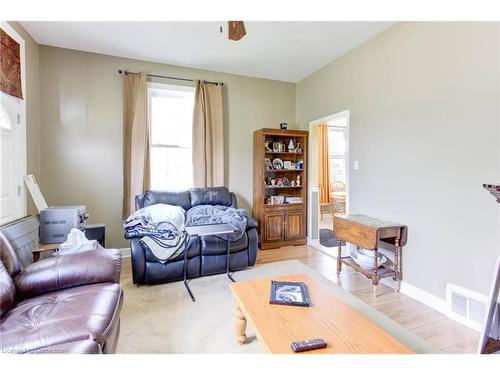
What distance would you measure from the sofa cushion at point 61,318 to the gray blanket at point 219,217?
57.0 inches

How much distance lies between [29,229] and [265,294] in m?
2.22

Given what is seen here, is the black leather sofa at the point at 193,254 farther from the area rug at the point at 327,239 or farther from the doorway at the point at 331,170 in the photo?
the doorway at the point at 331,170

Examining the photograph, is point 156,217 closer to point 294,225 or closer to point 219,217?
point 219,217

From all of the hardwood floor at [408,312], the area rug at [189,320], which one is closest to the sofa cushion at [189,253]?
the area rug at [189,320]

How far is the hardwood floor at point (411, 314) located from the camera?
187cm

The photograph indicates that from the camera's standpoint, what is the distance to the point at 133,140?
362 centimetres

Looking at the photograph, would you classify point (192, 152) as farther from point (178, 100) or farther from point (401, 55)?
point (401, 55)

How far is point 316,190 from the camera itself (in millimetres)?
4418

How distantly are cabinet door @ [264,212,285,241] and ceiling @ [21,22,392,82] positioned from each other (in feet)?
7.58

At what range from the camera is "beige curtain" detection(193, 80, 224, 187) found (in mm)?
3973

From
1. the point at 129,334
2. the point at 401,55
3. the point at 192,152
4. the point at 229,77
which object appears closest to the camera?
the point at 129,334

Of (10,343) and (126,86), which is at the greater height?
(126,86)

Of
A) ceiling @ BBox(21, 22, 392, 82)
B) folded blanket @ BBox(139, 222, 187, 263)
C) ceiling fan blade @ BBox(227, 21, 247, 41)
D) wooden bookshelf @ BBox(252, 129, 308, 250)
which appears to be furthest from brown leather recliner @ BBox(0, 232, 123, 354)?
wooden bookshelf @ BBox(252, 129, 308, 250)
